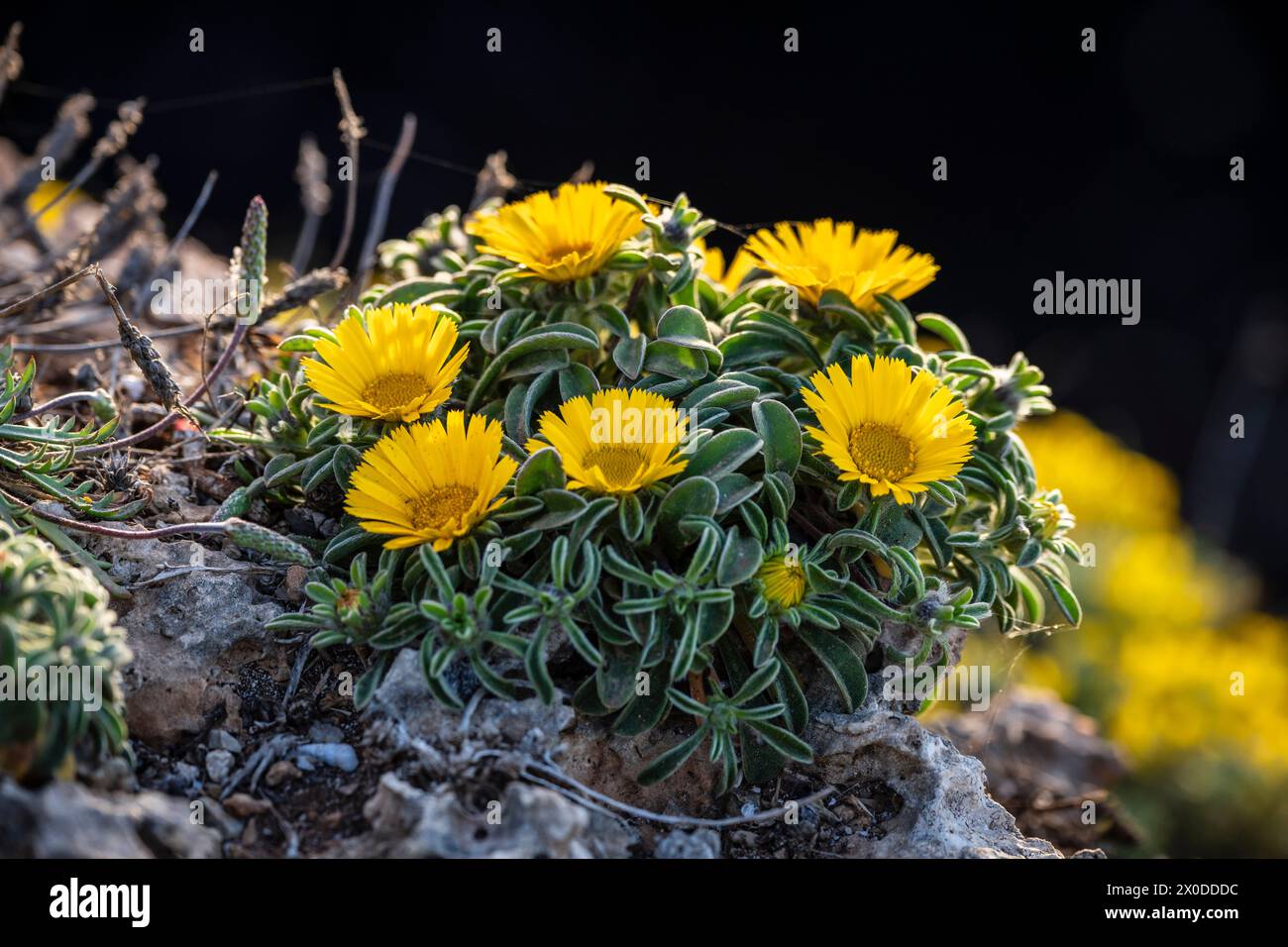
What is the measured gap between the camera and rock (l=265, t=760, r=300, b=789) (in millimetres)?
2146

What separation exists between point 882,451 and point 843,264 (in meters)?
0.58

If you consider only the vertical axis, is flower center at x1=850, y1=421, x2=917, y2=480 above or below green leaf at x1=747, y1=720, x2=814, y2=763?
above

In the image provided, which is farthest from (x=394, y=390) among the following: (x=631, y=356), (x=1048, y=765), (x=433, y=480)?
(x=1048, y=765)

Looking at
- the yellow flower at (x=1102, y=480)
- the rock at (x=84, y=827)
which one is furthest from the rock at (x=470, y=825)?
the yellow flower at (x=1102, y=480)

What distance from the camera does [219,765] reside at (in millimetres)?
2172

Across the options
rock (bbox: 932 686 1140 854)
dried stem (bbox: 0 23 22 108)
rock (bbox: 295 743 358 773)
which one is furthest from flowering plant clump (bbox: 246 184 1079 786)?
dried stem (bbox: 0 23 22 108)

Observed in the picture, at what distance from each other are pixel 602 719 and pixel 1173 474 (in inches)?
248

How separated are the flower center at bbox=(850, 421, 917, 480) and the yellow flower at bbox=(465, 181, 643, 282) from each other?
664mm

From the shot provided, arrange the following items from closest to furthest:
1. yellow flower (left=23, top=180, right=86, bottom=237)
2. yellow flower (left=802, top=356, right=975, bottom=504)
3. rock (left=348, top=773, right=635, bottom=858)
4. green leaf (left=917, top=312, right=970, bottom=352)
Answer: rock (left=348, top=773, right=635, bottom=858)
yellow flower (left=802, top=356, right=975, bottom=504)
green leaf (left=917, top=312, right=970, bottom=352)
yellow flower (left=23, top=180, right=86, bottom=237)

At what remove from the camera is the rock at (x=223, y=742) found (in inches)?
87.4

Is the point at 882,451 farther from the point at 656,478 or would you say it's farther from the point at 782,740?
the point at 782,740

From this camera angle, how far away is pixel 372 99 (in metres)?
6.90

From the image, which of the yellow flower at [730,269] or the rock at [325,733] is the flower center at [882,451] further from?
the rock at [325,733]

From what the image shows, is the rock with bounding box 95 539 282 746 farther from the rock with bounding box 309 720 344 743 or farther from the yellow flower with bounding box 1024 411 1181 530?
the yellow flower with bounding box 1024 411 1181 530
